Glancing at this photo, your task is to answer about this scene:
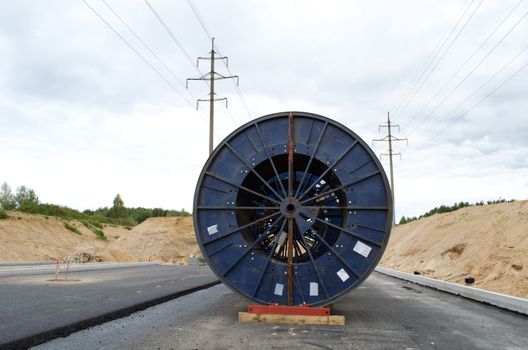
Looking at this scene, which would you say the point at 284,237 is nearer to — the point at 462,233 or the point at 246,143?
the point at 246,143

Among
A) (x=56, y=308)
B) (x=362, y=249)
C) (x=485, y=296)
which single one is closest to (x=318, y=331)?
(x=362, y=249)

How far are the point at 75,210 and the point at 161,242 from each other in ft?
105

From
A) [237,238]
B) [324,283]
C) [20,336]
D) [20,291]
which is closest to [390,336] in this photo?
[324,283]

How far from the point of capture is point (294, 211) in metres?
8.78

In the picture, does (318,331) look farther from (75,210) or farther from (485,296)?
(75,210)

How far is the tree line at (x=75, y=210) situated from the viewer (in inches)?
2648

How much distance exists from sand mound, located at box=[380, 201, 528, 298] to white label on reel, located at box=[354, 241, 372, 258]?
647cm

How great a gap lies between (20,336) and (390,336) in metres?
5.19

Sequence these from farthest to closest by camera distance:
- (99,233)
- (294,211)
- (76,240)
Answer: (99,233) < (76,240) < (294,211)

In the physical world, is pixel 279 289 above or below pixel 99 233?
below

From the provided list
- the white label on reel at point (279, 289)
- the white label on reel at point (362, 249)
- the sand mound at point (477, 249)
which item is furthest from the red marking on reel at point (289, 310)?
the sand mound at point (477, 249)

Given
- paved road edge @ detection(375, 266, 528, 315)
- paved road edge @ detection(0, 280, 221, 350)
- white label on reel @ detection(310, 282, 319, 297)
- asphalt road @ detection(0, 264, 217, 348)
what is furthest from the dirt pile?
white label on reel @ detection(310, 282, 319, 297)

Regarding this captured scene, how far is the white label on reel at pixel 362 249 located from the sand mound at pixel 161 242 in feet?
137

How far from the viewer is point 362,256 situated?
8.57 metres
